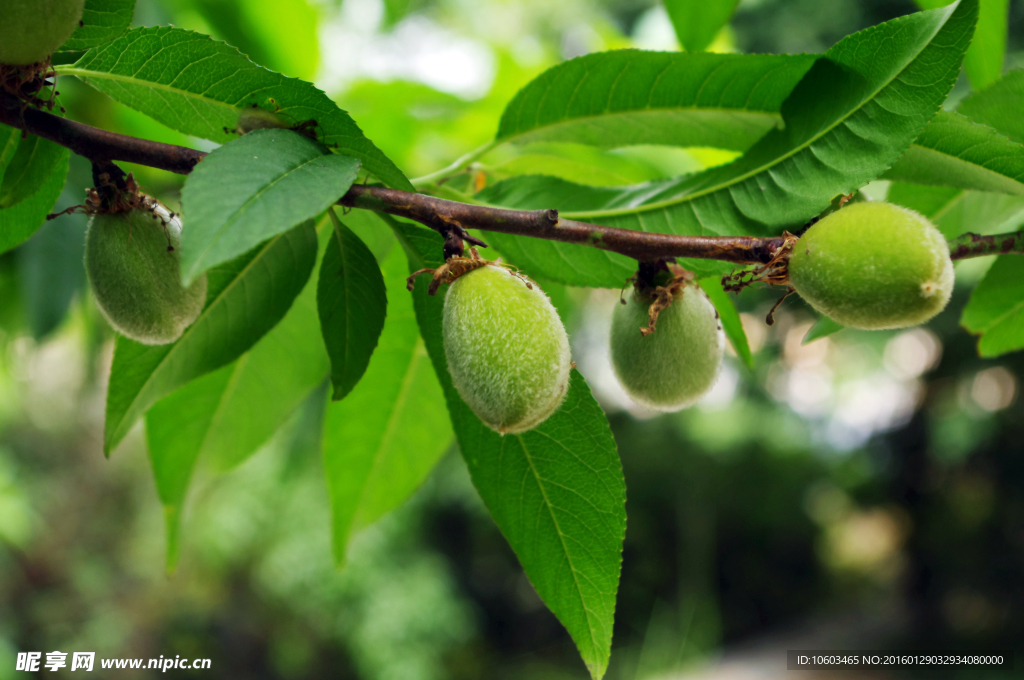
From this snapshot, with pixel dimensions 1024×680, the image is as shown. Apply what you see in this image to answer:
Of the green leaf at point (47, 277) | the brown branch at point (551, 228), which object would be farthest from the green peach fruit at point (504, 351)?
the green leaf at point (47, 277)

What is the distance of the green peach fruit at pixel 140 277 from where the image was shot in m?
0.82

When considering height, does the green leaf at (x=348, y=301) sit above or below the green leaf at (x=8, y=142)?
below

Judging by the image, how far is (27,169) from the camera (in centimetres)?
80

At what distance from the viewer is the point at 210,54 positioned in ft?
2.50

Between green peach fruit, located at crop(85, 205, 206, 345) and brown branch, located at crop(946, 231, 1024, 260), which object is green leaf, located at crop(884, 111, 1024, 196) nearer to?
brown branch, located at crop(946, 231, 1024, 260)

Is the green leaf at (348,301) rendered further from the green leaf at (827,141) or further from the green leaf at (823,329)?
the green leaf at (823,329)

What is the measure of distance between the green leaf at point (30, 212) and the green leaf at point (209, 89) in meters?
0.17

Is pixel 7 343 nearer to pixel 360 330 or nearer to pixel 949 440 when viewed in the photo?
pixel 360 330

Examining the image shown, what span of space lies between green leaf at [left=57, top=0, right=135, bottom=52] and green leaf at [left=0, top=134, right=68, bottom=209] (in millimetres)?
120

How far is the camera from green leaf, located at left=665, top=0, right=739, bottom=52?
1.24 meters

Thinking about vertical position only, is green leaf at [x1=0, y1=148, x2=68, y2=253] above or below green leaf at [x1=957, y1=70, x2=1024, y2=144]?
below

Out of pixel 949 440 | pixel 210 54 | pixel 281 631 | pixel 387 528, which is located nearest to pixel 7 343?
pixel 210 54

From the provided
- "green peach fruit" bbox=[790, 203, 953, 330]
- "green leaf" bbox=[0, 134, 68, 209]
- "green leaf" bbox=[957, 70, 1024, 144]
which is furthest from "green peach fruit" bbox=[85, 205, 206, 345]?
"green leaf" bbox=[957, 70, 1024, 144]

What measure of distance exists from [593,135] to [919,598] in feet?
42.4
